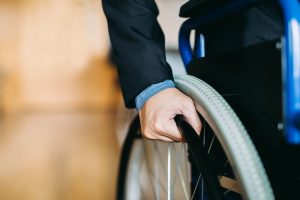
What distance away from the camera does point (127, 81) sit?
25.3 inches

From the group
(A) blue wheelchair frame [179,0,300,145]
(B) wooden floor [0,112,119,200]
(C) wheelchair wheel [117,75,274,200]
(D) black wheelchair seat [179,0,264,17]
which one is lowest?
(B) wooden floor [0,112,119,200]

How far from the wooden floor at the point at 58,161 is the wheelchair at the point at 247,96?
2.93ft

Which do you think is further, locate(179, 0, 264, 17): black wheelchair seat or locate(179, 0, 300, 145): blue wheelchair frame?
locate(179, 0, 264, 17): black wheelchair seat

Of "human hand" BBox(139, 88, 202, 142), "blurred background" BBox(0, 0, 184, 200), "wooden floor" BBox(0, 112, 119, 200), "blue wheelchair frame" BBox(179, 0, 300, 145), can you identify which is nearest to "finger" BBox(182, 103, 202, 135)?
"human hand" BBox(139, 88, 202, 142)

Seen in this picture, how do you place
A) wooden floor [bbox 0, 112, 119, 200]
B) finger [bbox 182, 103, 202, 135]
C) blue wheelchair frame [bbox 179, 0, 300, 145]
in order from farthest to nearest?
wooden floor [bbox 0, 112, 119, 200], finger [bbox 182, 103, 202, 135], blue wheelchair frame [bbox 179, 0, 300, 145]

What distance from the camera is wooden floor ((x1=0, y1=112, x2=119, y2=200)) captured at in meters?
1.49

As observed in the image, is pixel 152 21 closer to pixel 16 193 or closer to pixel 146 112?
pixel 146 112

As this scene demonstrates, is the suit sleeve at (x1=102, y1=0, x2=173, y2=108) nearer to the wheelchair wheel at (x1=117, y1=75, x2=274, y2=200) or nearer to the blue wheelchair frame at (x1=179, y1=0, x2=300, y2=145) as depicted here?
the wheelchair wheel at (x1=117, y1=75, x2=274, y2=200)

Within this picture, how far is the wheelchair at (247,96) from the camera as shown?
1.42 ft

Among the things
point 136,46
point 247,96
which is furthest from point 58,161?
point 247,96

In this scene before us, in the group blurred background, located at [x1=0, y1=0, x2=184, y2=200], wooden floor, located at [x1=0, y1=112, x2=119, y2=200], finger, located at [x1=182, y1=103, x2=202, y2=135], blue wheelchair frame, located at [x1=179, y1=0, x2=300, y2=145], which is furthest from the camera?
blurred background, located at [x1=0, y1=0, x2=184, y2=200]

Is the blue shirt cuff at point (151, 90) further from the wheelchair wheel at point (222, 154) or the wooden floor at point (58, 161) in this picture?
the wooden floor at point (58, 161)

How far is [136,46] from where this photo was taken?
2.09 ft

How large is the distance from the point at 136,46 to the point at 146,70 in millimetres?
51
